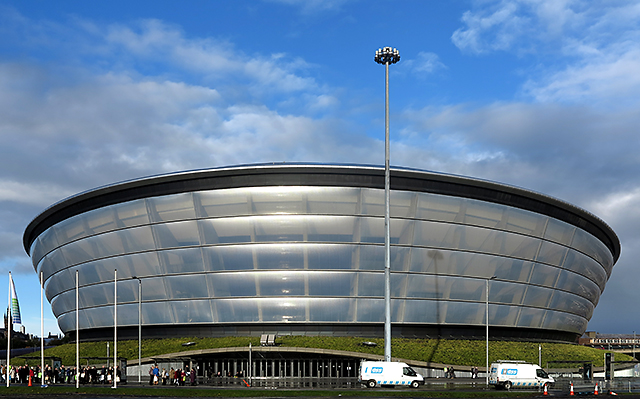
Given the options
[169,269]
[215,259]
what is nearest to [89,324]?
[169,269]

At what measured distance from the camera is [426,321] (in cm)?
6481

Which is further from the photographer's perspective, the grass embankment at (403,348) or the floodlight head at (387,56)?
the grass embankment at (403,348)

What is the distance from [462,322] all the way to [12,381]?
42.7 metres

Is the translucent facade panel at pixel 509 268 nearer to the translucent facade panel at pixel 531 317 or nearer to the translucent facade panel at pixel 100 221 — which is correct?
the translucent facade panel at pixel 531 317

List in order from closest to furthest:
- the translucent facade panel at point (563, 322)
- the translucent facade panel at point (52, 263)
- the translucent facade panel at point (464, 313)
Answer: the translucent facade panel at point (464, 313) < the translucent facade panel at point (563, 322) < the translucent facade panel at point (52, 263)

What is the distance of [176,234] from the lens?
213ft

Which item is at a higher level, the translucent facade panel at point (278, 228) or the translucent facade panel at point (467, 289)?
the translucent facade panel at point (278, 228)

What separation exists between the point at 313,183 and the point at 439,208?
513 inches

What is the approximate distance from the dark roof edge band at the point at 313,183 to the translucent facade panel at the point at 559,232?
2.80ft

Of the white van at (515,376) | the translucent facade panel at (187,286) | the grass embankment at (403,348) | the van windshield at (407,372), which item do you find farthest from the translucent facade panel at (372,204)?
the van windshield at (407,372)

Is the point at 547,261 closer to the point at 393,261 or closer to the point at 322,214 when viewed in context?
the point at 393,261

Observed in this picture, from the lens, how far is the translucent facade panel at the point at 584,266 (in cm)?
7425

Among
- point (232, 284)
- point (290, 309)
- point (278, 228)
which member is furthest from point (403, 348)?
point (232, 284)

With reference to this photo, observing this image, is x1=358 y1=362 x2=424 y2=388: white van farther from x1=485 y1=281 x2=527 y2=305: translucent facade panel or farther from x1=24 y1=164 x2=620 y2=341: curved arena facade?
x1=485 y1=281 x2=527 y2=305: translucent facade panel
